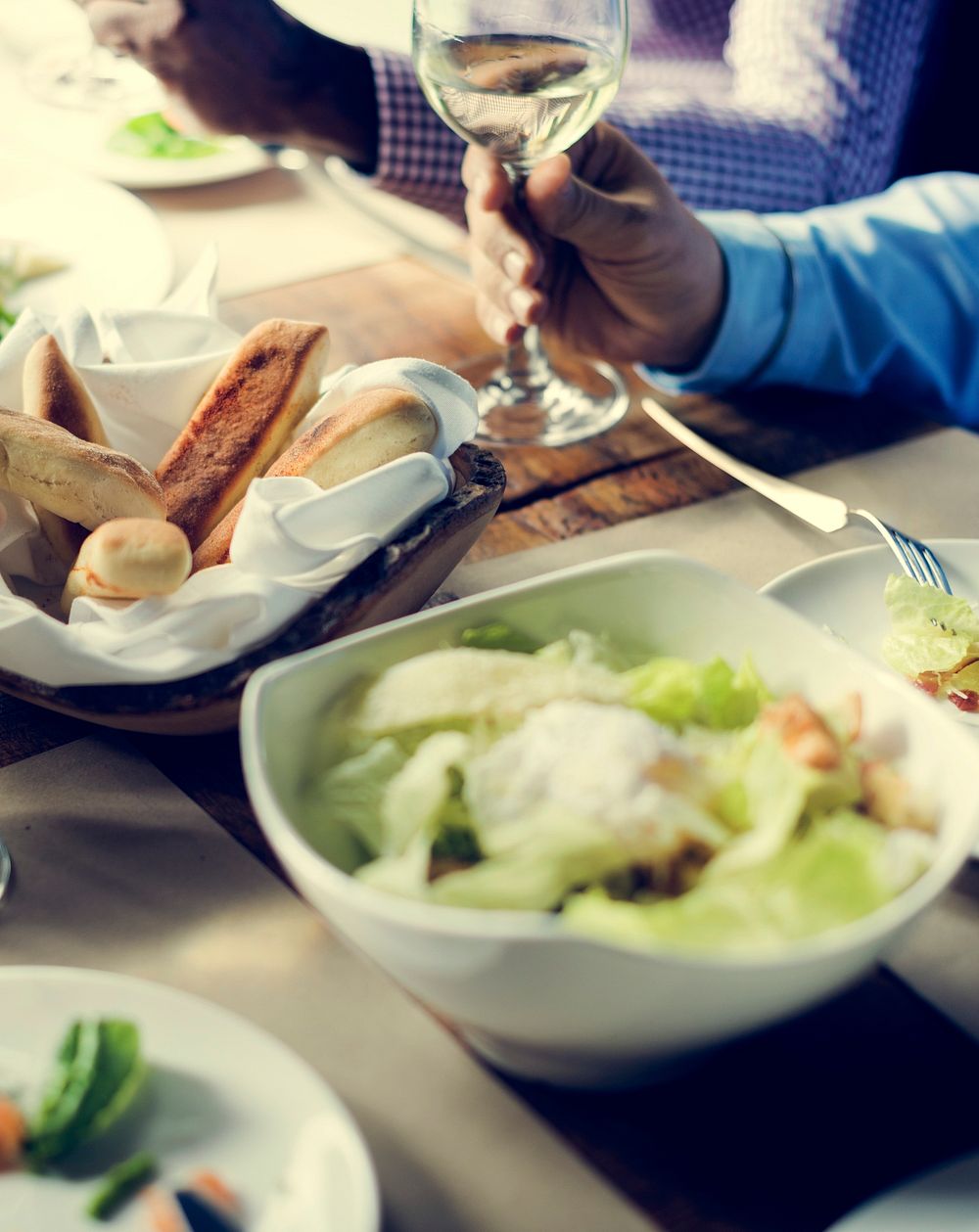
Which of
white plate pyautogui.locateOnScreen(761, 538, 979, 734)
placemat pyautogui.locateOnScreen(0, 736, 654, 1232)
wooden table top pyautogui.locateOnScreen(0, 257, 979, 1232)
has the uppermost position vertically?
white plate pyautogui.locateOnScreen(761, 538, 979, 734)

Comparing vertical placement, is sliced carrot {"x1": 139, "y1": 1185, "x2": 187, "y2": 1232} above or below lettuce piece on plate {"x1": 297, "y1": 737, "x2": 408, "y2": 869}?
below

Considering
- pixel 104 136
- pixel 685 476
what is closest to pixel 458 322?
pixel 685 476

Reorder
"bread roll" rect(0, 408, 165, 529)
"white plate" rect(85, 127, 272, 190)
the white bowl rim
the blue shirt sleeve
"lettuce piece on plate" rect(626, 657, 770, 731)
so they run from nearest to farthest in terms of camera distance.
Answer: the white bowl rim
"lettuce piece on plate" rect(626, 657, 770, 731)
"bread roll" rect(0, 408, 165, 529)
the blue shirt sleeve
"white plate" rect(85, 127, 272, 190)

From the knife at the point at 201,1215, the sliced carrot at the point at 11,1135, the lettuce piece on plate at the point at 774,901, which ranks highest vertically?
the lettuce piece on plate at the point at 774,901

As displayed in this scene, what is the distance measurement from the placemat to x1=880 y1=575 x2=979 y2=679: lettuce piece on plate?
27cm

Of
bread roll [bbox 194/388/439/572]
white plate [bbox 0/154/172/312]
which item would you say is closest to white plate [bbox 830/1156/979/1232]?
bread roll [bbox 194/388/439/572]

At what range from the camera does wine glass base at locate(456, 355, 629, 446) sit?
792 mm

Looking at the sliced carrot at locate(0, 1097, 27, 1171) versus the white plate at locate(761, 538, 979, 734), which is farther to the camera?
the white plate at locate(761, 538, 979, 734)

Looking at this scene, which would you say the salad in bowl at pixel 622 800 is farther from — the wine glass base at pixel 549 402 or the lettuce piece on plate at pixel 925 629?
the wine glass base at pixel 549 402

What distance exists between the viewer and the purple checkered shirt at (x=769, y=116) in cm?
114

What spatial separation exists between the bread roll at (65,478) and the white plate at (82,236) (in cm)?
35

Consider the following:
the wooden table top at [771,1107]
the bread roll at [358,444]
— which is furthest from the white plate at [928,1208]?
A: the bread roll at [358,444]

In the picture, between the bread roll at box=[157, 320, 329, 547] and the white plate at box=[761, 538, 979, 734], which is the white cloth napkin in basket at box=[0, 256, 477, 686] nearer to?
the bread roll at box=[157, 320, 329, 547]

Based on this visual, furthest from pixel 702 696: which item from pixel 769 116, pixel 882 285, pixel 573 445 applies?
pixel 769 116
